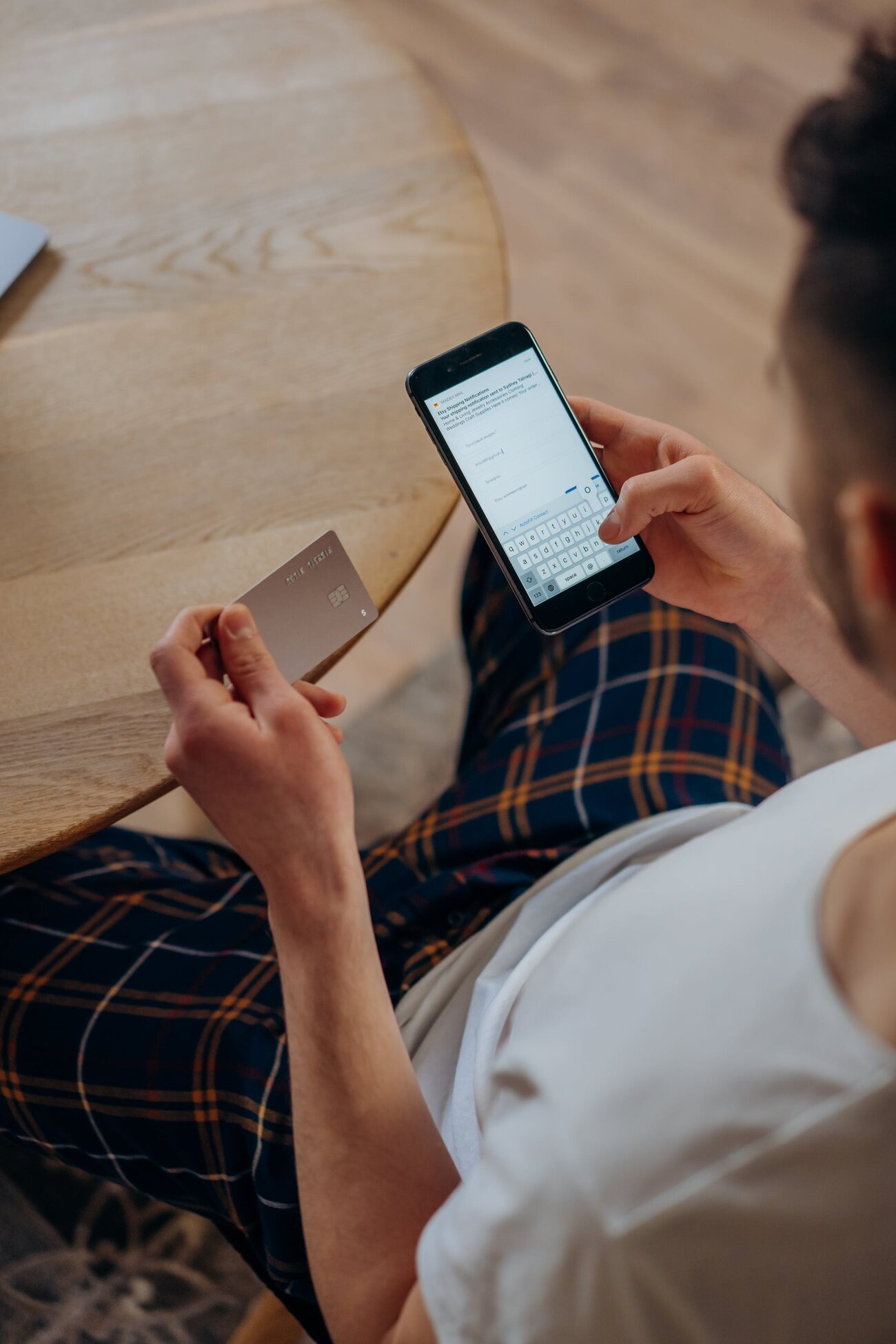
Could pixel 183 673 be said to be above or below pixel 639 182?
below

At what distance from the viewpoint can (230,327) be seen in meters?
0.84

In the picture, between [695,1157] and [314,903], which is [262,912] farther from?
[695,1157]

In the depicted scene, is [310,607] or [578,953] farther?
[310,607]

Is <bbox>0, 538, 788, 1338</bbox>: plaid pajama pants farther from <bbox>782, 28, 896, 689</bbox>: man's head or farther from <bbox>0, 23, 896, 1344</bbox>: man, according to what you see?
<bbox>782, 28, 896, 689</bbox>: man's head

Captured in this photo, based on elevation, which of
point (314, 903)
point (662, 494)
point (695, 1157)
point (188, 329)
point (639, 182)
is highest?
point (639, 182)

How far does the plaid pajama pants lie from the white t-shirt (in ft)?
0.80

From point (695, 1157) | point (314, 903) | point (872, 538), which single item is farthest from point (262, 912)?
point (872, 538)

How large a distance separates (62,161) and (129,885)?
632mm

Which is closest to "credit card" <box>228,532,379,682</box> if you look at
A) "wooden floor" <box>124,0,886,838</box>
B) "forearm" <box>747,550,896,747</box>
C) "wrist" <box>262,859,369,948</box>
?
"wrist" <box>262,859,369,948</box>

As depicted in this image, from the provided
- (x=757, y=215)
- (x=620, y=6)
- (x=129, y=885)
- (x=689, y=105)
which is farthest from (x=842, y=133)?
(x=620, y=6)

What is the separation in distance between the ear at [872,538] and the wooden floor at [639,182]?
1.07 meters

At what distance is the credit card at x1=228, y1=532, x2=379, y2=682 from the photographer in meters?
0.69

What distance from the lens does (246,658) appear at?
62 centimetres

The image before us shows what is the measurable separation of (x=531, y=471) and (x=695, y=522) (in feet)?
0.42
